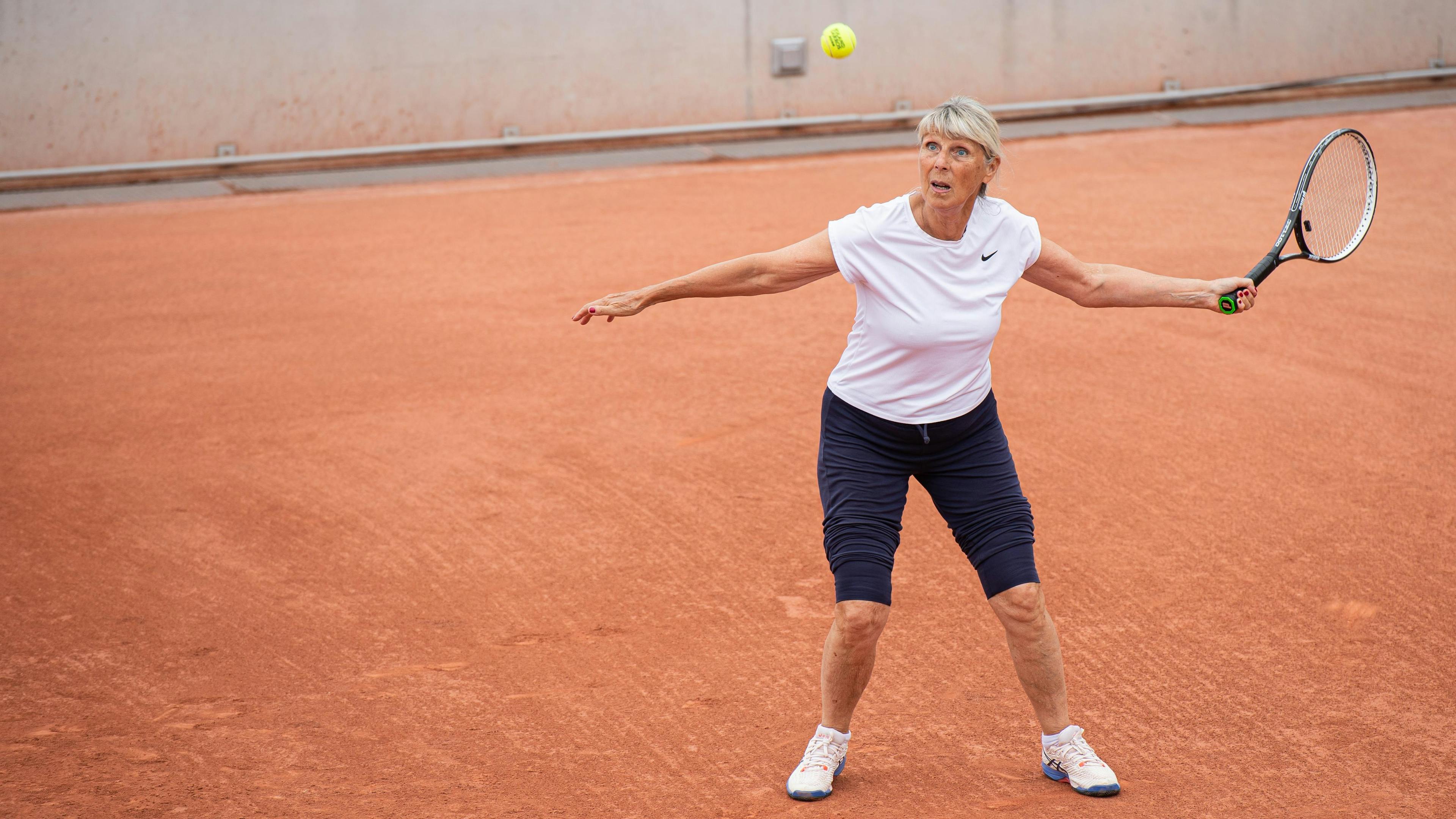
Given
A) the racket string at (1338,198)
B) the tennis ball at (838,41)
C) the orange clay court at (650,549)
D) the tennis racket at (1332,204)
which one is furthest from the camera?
the tennis ball at (838,41)

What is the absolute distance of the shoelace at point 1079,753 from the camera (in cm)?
384

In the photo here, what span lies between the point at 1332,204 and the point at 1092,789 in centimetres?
284

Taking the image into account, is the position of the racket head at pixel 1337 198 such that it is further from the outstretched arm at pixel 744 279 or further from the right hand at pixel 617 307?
A: the right hand at pixel 617 307

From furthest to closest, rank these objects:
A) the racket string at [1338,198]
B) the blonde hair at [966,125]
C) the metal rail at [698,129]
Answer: the metal rail at [698,129] < the racket string at [1338,198] < the blonde hair at [966,125]

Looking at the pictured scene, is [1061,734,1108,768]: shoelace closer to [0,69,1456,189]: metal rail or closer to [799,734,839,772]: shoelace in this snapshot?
[799,734,839,772]: shoelace

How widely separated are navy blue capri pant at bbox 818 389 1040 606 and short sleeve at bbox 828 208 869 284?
40 centimetres

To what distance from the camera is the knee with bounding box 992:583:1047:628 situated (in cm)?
369

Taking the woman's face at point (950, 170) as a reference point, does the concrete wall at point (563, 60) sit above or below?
above

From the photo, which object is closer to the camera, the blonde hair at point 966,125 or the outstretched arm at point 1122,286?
the blonde hair at point 966,125

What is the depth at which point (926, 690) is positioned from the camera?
14.9 ft

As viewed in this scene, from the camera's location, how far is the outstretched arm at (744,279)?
3.81 metres

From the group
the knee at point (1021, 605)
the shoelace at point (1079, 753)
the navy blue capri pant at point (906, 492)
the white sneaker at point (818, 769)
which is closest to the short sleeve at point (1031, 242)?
the navy blue capri pant at point (906, 492)

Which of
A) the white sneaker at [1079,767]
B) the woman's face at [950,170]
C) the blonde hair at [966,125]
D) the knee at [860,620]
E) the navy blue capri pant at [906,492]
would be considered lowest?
the white sneaker at [1079,767]

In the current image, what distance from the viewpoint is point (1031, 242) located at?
3799 mm
